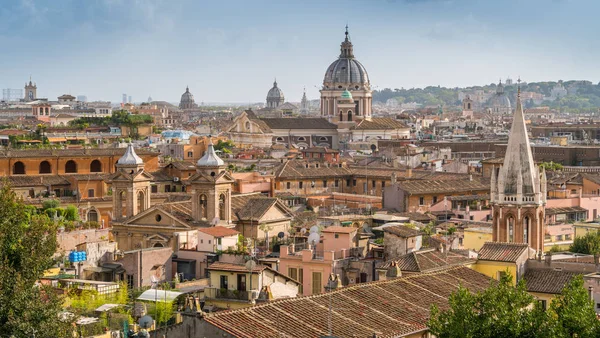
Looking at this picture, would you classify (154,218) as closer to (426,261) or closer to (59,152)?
(426,261)

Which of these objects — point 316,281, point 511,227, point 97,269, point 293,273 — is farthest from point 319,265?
point 511,227

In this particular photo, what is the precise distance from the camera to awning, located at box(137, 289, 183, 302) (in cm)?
2228

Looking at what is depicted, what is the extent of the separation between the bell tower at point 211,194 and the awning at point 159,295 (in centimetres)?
1078

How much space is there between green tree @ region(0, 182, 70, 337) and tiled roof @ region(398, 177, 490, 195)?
2825 centimetres

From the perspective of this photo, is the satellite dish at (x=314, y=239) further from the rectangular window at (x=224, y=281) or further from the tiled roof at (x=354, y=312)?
the tiled roof at (x=354, y=312)

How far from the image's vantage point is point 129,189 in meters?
35.7

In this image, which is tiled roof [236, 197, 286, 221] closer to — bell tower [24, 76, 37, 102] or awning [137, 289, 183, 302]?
awning [137, 289, 183, 302]

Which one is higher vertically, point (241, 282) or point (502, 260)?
point (502, 260)

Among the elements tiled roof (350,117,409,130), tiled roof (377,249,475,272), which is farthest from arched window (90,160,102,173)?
tiled roof (350,117,409,130)

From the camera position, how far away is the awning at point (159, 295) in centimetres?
2228

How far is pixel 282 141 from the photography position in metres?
94.2

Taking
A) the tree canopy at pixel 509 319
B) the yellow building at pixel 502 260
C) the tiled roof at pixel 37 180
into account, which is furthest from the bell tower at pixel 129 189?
the tree canopy at pixel 509 319

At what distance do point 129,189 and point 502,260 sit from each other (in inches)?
541

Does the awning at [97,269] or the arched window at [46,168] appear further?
the arched window at [46,168]
